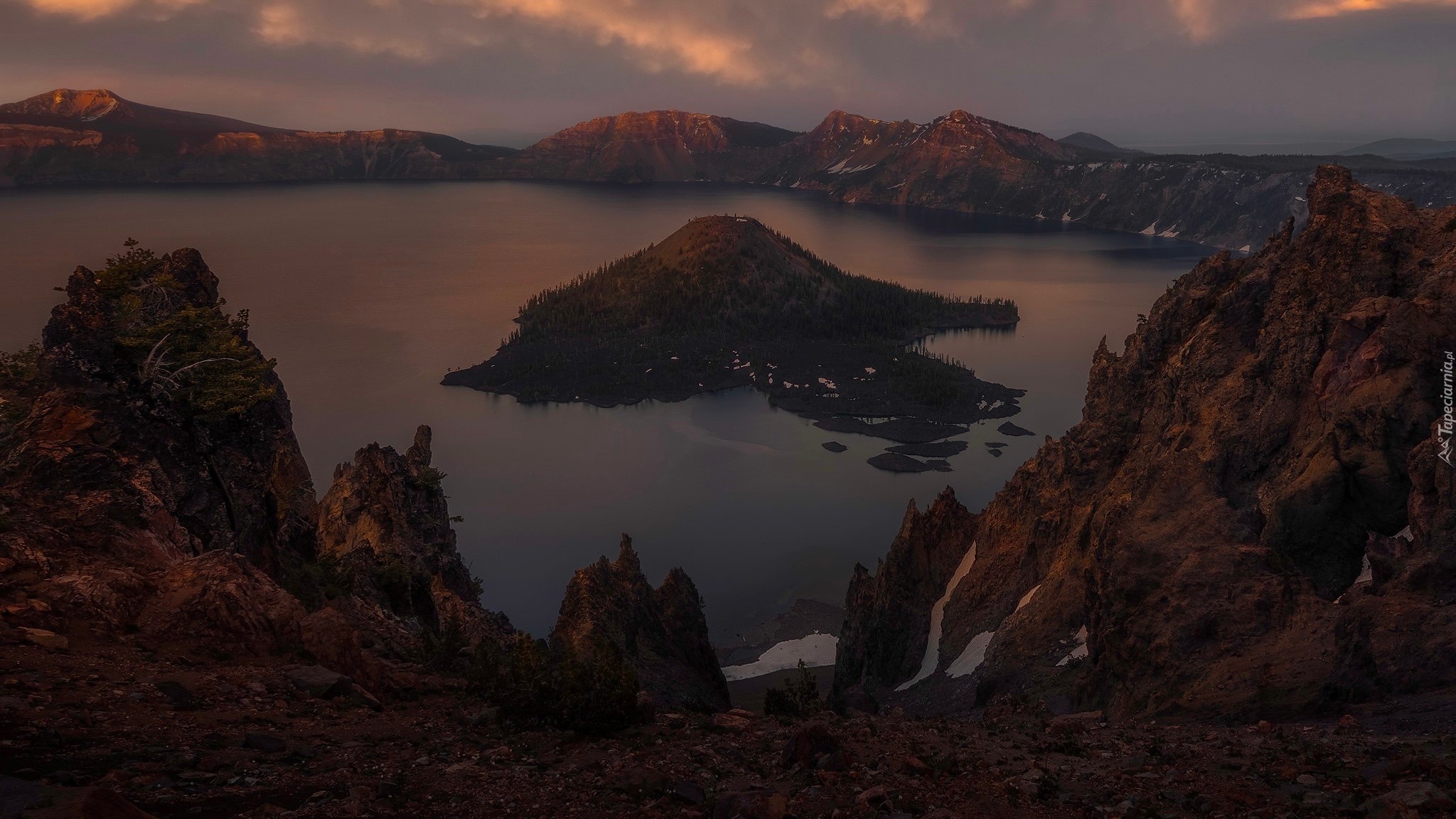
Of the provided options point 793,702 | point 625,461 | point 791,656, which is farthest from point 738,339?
point 793,702

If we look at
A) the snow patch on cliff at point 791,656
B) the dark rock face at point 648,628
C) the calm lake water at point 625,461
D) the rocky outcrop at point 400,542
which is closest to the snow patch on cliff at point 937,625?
the snow patch on cliff at point 791,656

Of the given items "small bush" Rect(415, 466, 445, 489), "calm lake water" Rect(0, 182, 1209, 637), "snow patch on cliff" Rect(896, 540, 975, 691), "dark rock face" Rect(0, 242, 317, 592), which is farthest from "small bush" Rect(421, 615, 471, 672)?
"calm lake water" Rect(0, 182, 1209, 637)

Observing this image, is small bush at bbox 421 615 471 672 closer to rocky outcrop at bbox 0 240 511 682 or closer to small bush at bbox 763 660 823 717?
rocky outcrop at bbox 0 240 511 682

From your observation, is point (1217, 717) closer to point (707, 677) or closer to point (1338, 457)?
point (1338, 457)

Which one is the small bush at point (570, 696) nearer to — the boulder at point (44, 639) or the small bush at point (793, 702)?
the boulder at point (44, 639)

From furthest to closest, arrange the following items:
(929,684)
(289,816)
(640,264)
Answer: (640,264) < (929,684) < (289,816)

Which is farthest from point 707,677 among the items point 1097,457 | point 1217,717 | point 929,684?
point 1217,717
